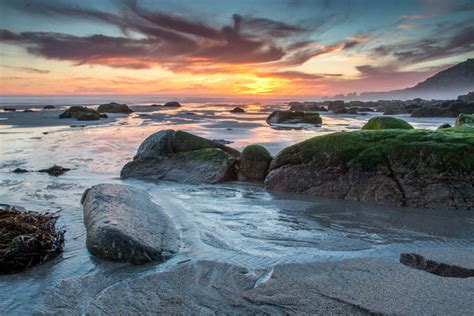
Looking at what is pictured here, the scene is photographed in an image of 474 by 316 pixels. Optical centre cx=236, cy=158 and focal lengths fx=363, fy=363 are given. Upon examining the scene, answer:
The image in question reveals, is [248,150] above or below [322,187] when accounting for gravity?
above

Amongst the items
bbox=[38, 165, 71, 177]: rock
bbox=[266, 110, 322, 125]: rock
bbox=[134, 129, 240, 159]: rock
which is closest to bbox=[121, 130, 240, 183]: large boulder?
bbox=[134, 129, 240, 159]: rock

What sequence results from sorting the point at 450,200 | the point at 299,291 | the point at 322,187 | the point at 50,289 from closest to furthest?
the point at 299,291 < the point at 50,289 < the point at 450,200 < the point at 322,187

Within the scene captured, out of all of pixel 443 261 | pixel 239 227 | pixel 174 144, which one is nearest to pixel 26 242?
pixel 239 227

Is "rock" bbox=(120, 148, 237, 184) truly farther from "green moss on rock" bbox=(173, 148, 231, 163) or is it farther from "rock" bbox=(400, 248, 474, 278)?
"rock" bbox=(400, 248, 474, 278)

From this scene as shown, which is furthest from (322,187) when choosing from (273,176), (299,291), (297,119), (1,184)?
(297,119)

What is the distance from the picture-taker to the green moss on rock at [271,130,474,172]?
7715 millimetres

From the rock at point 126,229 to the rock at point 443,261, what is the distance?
316 centimetres

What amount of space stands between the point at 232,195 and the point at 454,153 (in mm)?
4850

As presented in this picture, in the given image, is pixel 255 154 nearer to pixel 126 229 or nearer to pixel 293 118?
pixel 126 229

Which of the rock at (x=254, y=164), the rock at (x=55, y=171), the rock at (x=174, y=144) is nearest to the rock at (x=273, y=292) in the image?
the rock at (x=254, y=164)

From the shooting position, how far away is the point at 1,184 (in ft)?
29.8

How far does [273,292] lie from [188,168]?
22.6 feet

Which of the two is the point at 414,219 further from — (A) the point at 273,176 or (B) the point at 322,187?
(A) the point at 273,176

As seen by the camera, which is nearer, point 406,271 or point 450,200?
point 406,271
